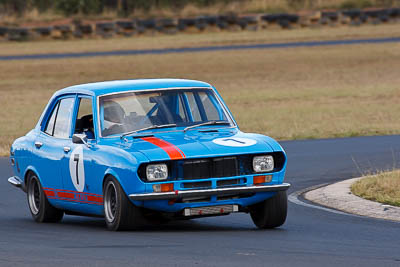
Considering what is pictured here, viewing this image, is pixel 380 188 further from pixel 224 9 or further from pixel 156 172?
pixel 224 9

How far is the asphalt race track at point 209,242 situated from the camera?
27.5 feet

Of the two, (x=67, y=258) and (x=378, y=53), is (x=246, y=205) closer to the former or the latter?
(x=67, y=258)

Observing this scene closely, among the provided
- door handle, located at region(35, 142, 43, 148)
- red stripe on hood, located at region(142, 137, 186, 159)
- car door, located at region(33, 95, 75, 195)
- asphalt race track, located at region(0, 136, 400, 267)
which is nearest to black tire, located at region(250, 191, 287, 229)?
asphalt race track, located at region(0, 136, 400, 267)

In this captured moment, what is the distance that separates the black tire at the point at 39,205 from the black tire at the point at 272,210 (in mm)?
2554

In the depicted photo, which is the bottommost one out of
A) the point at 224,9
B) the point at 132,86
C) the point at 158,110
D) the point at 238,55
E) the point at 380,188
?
the point at 238,55

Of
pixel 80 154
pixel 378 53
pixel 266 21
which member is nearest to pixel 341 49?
pixel 378 53

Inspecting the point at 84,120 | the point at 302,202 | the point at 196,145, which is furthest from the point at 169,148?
the point at 302,202

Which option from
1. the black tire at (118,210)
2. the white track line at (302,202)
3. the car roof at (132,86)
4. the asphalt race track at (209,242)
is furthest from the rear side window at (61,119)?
the white track line at (302,202)

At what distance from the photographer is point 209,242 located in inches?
371

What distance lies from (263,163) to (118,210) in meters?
1.44

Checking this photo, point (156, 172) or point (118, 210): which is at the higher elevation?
point (156, 172)

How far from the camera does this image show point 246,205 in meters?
10.2

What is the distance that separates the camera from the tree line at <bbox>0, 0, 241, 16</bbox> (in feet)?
217

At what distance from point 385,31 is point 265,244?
47341mm
